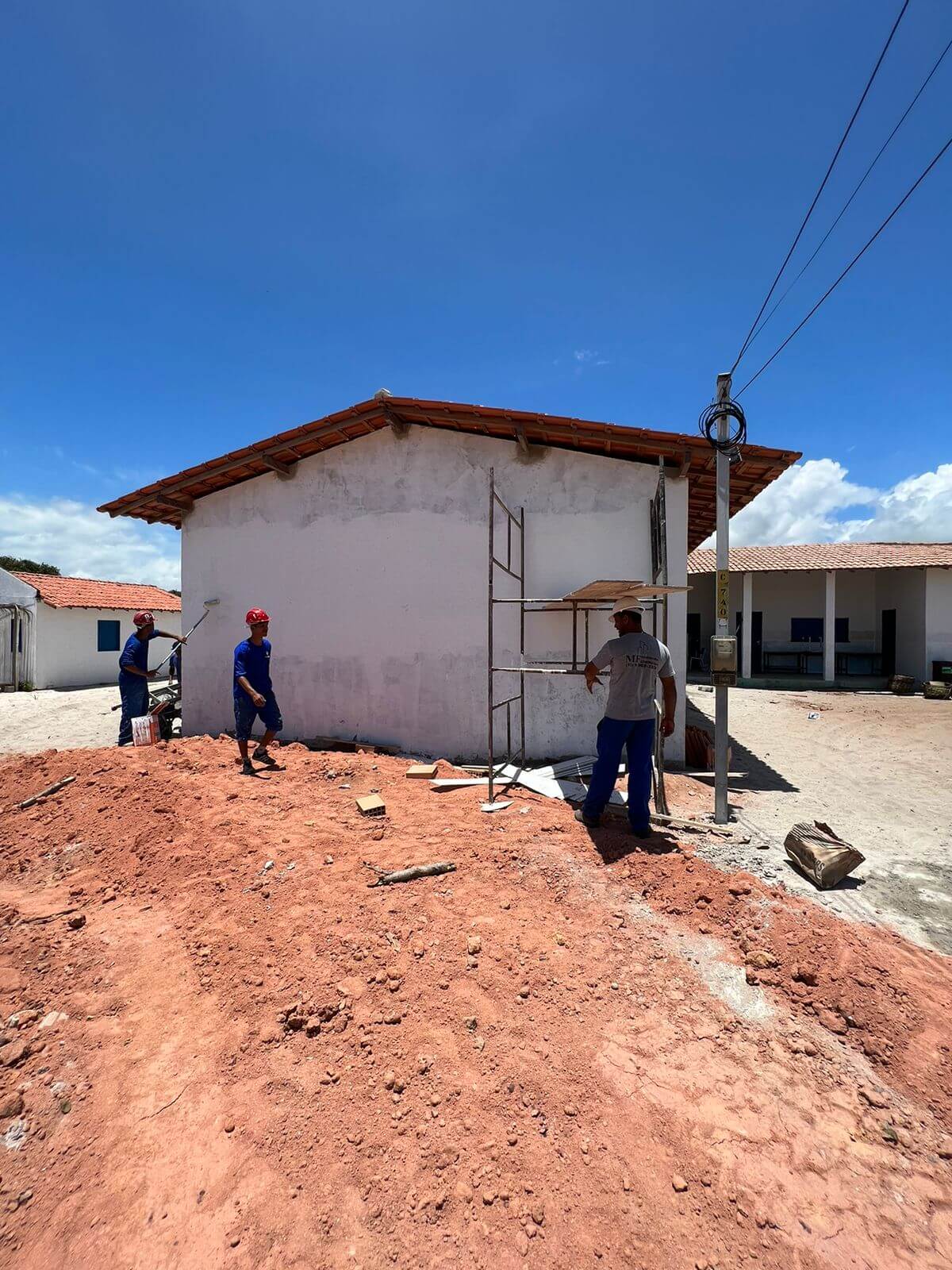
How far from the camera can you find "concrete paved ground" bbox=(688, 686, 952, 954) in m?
3.70

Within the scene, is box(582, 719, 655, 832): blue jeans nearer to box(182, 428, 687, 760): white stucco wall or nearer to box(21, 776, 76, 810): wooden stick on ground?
box(182, 428, 687, 760): white stucco wall

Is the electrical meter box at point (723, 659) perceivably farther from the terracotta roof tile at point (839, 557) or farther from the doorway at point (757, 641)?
the doorway at point (757, 641)

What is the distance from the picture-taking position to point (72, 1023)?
2.61 metres

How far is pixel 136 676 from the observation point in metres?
8.01

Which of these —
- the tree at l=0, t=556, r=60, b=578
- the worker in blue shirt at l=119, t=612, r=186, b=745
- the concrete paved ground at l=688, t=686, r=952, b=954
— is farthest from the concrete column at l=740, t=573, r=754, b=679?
the tree at l=0, t=556, r=60, b=578

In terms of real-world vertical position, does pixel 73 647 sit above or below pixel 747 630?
below

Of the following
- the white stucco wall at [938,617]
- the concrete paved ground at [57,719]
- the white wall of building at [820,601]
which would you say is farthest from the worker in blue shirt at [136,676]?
the white stucco wall at [938,617]

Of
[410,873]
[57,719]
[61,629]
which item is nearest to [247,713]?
[410,873]

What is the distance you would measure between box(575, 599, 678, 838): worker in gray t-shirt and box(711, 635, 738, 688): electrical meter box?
41 centimetres

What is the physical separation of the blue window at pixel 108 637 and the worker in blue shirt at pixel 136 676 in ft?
44.1

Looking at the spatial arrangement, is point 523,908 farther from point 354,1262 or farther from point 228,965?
point 354,1262

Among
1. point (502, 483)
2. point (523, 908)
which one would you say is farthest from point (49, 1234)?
point (502, 483)

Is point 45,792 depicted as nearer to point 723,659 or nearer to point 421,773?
point 421,773

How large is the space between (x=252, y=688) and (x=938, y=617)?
19671mm
